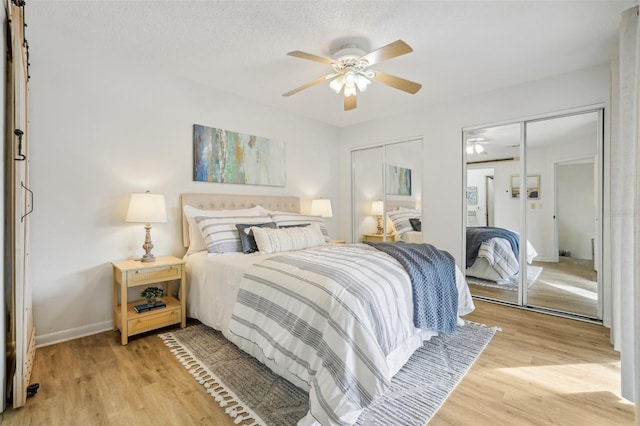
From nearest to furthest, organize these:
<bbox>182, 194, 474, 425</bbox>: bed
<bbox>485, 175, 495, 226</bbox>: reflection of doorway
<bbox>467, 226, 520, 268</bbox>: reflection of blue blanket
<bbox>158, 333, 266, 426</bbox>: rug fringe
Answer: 1. <bbox>182, 194, 474, 425</bbox>: bed
2. <bbox>158, 333, 266, 426</bbox>: rug fringe
3. <bbox>467, 226, 520, 268</bbox>: reflection of blue blanket
4. <bbox>485, 175, 495, 226</bbox>: reflection of doorway

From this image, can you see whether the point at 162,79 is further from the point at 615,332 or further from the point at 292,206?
the point at 615,332

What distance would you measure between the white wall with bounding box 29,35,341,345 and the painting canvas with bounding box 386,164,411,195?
2.72 meters

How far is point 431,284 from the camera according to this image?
2.25m

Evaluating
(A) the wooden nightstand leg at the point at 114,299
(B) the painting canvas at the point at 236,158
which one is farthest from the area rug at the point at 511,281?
(A) the wooden nightstand leg at the point at 114,299

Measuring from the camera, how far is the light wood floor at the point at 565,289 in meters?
3.05

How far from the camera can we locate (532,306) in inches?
132

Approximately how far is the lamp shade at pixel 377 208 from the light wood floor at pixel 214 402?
2.49 metres

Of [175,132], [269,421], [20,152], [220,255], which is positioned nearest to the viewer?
[269,421]

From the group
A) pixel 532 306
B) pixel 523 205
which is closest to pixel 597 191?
pixel 523 205

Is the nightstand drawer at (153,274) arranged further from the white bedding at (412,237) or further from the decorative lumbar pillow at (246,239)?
the white bedding at (412,237)

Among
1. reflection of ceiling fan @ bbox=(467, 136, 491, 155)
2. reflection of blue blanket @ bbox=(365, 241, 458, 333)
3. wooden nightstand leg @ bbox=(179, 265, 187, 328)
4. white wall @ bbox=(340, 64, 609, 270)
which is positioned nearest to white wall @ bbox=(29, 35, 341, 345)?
wooden nightstand leg @ bbox=(179, 265, 187, 328)

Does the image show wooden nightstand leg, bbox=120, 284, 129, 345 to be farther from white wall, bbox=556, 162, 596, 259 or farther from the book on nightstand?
white wall, bbox=556, 162, 596, 259

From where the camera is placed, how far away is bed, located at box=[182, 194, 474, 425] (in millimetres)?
1493

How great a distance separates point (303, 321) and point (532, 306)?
303cm
